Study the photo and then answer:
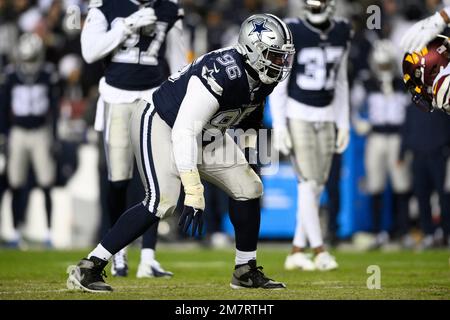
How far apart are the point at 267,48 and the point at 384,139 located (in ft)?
20.2

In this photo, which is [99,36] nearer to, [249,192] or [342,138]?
[249,192]

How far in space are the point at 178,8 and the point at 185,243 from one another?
5131 millimetres

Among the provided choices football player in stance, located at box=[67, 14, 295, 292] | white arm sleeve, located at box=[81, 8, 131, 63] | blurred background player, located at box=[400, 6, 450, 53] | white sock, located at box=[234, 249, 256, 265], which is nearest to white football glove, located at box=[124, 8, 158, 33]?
white arm sleeve, located at box=[81, 8, 131, 63]

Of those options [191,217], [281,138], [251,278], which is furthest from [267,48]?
[281,138]

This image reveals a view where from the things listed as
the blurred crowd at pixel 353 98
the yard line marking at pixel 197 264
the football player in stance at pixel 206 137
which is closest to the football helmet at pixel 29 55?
the blurred crowd at pixel 353 98

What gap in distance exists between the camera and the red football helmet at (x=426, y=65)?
21.3 feet

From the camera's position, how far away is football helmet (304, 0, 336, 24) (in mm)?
8188

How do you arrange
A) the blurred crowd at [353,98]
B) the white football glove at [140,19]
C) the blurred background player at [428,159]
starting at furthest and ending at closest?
the blurred crowd at [353,98] < the blurred background player at [428,159] < the white football glove at [140,19]

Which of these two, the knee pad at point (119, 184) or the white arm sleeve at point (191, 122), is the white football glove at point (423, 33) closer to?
the white arm sleeve at point (191, 122)

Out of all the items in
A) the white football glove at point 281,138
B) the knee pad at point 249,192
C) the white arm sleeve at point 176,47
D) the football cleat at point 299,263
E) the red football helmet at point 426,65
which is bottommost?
the football cleat at point 299,263

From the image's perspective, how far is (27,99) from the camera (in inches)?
460

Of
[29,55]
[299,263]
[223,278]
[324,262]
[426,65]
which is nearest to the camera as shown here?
[426,65]

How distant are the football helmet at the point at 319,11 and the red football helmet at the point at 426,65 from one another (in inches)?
68.0

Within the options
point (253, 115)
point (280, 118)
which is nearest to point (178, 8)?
point (280, 118)
